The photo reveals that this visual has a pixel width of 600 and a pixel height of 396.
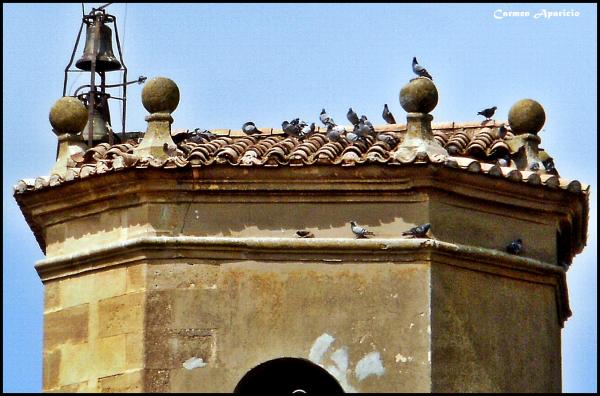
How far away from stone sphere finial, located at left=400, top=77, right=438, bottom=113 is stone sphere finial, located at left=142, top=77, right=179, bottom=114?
1664 mm

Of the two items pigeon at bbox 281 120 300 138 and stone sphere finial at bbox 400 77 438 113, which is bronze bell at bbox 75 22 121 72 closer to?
pigeon at bbox 281 120 300 138

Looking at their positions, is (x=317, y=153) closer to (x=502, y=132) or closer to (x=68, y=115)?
(x=502, y=132)

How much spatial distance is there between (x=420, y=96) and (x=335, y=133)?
661 millimetres

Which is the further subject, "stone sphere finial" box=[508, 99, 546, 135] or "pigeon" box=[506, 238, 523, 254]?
"stone sphere finial" box=[508, 99, 546, 135]

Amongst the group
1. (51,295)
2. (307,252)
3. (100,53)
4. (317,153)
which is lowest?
(51,295)

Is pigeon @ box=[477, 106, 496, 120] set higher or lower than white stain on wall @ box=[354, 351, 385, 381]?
higher

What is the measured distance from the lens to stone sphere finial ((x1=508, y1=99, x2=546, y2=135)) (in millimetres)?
22469

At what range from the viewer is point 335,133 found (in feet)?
72.6

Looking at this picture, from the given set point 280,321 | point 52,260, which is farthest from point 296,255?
point 52,260

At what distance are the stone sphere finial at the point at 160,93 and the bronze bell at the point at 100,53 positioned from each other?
1.62m

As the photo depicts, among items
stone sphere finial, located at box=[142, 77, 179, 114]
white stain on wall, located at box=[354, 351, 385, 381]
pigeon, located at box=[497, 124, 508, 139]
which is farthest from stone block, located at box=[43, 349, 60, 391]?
pigeon, located at box=[497, 124, 508, 139]

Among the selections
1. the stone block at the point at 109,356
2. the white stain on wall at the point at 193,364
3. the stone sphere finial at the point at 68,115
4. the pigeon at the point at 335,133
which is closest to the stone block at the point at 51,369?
the stone block at the point at 109,356

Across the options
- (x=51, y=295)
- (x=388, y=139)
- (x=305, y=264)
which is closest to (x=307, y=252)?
(x=305, y=264)

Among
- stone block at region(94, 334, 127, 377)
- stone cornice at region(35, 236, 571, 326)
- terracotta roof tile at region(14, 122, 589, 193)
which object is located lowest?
stone block at region(94, 334, 127, 377)
